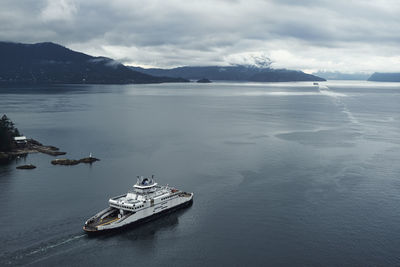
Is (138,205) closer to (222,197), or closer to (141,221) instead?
(141,221)

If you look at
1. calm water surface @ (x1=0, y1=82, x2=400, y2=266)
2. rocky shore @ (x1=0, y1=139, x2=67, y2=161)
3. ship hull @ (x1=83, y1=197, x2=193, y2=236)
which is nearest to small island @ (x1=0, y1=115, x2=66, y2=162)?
rocky shore @ (x1=0, y1=139, x2=67, y2=161)

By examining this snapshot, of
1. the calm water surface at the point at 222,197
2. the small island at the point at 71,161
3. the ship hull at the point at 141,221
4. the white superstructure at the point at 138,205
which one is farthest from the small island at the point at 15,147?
the ship hull at the point at 141,221

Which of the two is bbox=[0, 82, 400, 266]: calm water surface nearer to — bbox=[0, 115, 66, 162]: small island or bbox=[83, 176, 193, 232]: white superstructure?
bbox=[83, 176, 193, 232]: white superstructure

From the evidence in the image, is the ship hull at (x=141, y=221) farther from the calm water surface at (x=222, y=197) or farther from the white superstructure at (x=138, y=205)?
the calm water surface at (x=222, y=197)

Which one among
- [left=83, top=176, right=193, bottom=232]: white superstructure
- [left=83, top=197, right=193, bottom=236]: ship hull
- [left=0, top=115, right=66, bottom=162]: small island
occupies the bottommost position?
[left=83, top=197, right=193, bottom=236]: ship hull

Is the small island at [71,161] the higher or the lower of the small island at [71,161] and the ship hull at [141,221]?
the higher

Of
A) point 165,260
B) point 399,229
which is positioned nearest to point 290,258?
point 165,260

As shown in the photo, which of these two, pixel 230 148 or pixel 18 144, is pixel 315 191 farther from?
pixel 18 144

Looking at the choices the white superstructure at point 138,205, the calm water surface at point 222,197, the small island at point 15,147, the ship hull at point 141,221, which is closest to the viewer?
the calm water surface at point 222,197
